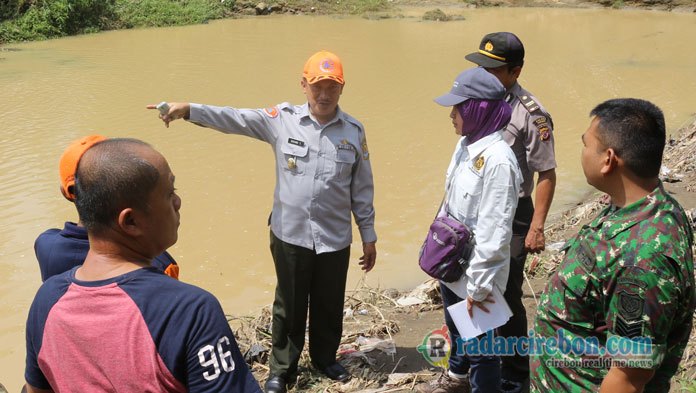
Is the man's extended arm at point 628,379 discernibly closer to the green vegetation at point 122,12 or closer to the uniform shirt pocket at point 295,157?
the uniform shirt pocket at point 295,157

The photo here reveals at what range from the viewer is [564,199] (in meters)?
7.06

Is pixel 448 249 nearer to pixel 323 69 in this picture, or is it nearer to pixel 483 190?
pixel 483 190

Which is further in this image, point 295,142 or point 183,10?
point 183,10

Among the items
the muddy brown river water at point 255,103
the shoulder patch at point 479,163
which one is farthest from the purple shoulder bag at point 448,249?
the muddy brown river water at point 255,103

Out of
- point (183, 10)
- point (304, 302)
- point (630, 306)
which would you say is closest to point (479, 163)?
point (630, 306)

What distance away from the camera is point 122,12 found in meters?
20.3

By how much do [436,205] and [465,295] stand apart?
4244 millimetres

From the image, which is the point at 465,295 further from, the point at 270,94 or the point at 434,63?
the point at 434,63

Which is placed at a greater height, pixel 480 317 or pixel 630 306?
pixel 630 306

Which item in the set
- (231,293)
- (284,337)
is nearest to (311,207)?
(284,337)

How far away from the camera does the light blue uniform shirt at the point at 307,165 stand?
3.04 metres

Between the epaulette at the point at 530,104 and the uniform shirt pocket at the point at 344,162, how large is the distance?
36.6 inches

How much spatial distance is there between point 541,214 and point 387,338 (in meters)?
1.36

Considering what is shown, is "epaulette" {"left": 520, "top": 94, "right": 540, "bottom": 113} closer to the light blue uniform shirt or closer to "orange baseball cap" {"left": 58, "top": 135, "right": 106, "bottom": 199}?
the light blue uniform shirt
